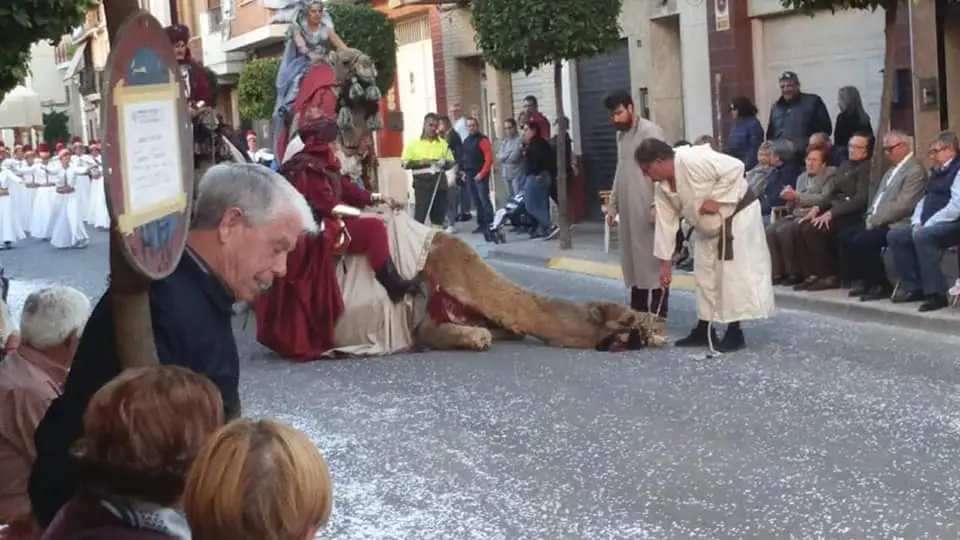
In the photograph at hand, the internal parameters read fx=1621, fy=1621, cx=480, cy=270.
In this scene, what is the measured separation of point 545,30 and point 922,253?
7.24 meters

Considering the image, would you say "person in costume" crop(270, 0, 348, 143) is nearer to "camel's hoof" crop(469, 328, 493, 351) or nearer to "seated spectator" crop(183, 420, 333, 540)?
"camel's hoof" crop(469, 328, 493, 351)

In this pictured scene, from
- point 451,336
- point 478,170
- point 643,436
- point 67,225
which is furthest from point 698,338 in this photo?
point 67,225

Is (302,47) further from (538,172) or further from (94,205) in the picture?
(94,205)

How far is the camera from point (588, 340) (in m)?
11.8

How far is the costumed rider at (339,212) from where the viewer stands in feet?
39.1

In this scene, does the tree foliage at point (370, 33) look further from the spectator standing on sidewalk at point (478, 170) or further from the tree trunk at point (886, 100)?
the tree trunk at point (886, 100)

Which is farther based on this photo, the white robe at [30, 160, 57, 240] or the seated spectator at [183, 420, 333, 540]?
the white robe at [30, 160, 57, 240]

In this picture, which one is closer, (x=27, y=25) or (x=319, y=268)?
(x=27, y=25)

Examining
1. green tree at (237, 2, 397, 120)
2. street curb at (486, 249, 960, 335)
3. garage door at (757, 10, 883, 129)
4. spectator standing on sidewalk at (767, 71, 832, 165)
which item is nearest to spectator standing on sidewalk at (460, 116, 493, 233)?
garage door at (757, 10, 883, 129)

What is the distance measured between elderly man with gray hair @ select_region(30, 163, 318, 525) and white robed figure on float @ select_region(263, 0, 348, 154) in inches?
382

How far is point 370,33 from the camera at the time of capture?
29859 mm

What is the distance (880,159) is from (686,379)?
458 centimetres

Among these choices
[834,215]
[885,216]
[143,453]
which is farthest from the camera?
[834,215]

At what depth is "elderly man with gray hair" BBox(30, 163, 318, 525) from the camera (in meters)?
3.88
